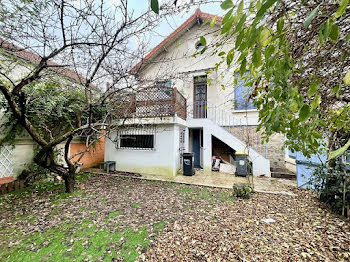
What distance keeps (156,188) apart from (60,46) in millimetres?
4803

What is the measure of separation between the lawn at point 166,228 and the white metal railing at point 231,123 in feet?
9.78

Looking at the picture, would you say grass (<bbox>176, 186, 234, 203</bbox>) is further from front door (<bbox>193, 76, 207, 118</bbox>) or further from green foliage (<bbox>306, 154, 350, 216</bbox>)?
front door (<bbox>193, 76, 207, 118</bbox>)

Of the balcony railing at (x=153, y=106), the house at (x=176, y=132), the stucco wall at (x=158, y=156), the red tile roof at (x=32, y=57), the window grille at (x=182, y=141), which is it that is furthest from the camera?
the window grille at (x=182, y=141)

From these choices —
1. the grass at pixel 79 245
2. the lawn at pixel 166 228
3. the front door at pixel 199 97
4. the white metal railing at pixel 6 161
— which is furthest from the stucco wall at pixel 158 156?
the grass at pixel 79 245

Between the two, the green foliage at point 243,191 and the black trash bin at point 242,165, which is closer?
the green foliage at point 243,191

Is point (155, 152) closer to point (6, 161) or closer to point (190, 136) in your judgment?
point (190, 136)

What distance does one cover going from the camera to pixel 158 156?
6902 mm

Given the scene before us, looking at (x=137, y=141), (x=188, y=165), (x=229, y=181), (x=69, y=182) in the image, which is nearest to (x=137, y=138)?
(x=137, y=141)

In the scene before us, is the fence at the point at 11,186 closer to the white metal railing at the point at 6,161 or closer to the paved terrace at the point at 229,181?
the white metal railing at the point at 6,161

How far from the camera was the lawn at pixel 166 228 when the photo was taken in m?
2.33

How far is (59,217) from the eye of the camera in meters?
3.37

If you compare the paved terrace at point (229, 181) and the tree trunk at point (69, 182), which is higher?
the tree trunk at point (69, 182)

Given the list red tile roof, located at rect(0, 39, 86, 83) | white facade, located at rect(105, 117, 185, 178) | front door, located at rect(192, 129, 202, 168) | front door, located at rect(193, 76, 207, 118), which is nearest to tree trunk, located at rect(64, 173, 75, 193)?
white facade, located at rect(105, 117, 185, 178)

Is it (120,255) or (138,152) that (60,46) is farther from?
Answer: (138,152)
